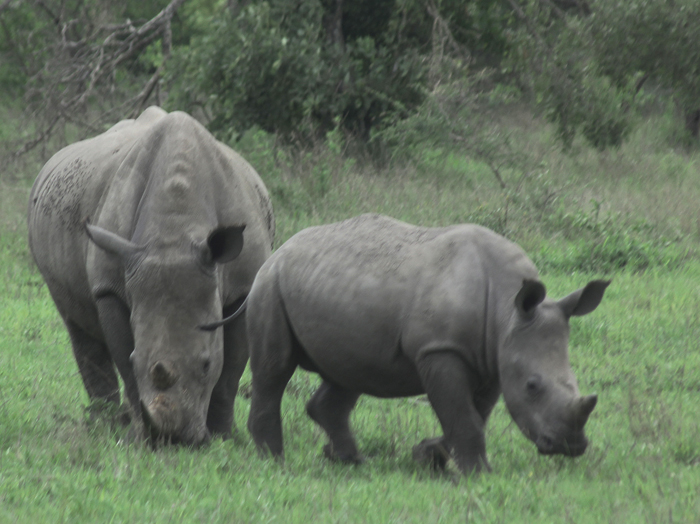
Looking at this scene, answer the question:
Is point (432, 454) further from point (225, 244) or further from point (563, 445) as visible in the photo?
point (225, 244)

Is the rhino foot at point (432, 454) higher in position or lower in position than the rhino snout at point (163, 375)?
lower

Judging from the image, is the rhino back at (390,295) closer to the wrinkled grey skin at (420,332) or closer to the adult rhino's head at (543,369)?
the wrinkled grey skin at (420,332)

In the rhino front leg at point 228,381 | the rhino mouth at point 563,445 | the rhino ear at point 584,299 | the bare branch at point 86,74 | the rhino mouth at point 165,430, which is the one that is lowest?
the bare branch at point 86,74

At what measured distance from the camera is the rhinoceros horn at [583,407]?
4227mm

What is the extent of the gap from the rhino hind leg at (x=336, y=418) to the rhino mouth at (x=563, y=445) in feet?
4.01

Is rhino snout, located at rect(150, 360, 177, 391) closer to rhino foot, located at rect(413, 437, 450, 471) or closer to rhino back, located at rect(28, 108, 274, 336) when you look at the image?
rhino back, located at rect(28, 108, 274, 336)

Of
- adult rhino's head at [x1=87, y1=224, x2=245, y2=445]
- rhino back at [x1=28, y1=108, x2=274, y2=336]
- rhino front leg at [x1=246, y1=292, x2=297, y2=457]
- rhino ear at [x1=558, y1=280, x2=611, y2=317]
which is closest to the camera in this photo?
rhino ear at [x1=558, y1=280, x2=611, y2=317]

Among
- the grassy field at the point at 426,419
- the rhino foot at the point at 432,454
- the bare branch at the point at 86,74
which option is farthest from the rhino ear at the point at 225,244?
the bare branch at the point at 86,74

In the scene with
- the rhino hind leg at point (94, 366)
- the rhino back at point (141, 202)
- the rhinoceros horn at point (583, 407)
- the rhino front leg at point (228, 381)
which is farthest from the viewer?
the rhino hind leg at point (94, 366)

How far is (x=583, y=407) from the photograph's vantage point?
427cm

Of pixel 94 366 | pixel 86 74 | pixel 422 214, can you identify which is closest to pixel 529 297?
pixel 94 366

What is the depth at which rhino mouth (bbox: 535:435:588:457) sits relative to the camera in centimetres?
442

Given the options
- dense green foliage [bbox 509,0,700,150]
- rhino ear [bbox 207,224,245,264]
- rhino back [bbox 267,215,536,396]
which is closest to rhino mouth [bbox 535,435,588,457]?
rhino back [bbox 267,215,536,396]

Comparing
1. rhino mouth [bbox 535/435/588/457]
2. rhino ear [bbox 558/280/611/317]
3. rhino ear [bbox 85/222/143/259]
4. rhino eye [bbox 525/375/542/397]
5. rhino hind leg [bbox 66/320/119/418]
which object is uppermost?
rhino ear [bbox 558/280/611/317]
